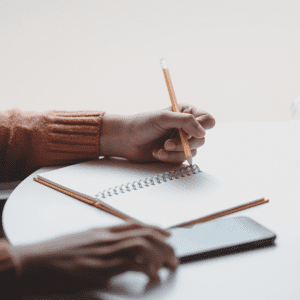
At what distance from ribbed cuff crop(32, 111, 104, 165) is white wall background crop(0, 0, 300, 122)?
0.84 m

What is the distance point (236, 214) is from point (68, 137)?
1.45 ft

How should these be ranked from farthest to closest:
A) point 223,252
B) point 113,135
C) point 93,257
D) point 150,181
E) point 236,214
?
point 113,135 < point 150,181 < point 236,214 < point 223,252 < point 93,257

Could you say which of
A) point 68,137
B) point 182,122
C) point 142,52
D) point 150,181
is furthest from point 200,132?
point 142,52

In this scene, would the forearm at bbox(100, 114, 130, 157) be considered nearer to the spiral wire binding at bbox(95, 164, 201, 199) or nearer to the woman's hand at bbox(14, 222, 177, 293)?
the spiral wire binding at bbox(95, 164, 201, 199)

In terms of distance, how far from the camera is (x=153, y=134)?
82cm

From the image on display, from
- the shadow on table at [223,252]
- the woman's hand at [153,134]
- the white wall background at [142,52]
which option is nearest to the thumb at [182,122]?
the woman's hand at [153,134]

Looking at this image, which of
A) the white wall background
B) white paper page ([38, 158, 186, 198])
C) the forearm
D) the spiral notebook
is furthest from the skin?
the white wall background

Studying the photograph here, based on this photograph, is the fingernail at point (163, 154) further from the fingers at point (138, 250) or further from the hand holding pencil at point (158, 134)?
the fingers at point (138, 250)

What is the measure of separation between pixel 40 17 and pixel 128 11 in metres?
0.36

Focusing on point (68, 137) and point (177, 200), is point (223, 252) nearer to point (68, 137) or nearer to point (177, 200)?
point (177, 200)

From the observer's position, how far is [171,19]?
1.65m

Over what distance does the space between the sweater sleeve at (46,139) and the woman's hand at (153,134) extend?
3 centimetres

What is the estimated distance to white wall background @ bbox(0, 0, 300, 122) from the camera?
1587 mm

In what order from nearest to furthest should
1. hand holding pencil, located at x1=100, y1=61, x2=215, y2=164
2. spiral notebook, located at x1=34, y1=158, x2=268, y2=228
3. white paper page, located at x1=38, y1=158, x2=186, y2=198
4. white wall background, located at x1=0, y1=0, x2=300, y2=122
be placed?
spiral notebook, located at x1=34, y1=158, x2=268, y2=228 → white paper page, located at x1=38, y1=158, x2=186, y2=198 → hand holding pencil, located at x1=100, y1=61, x2=215, y2=164 → white wall background, located at x1=0, y1=0, x2=300, y2=122
